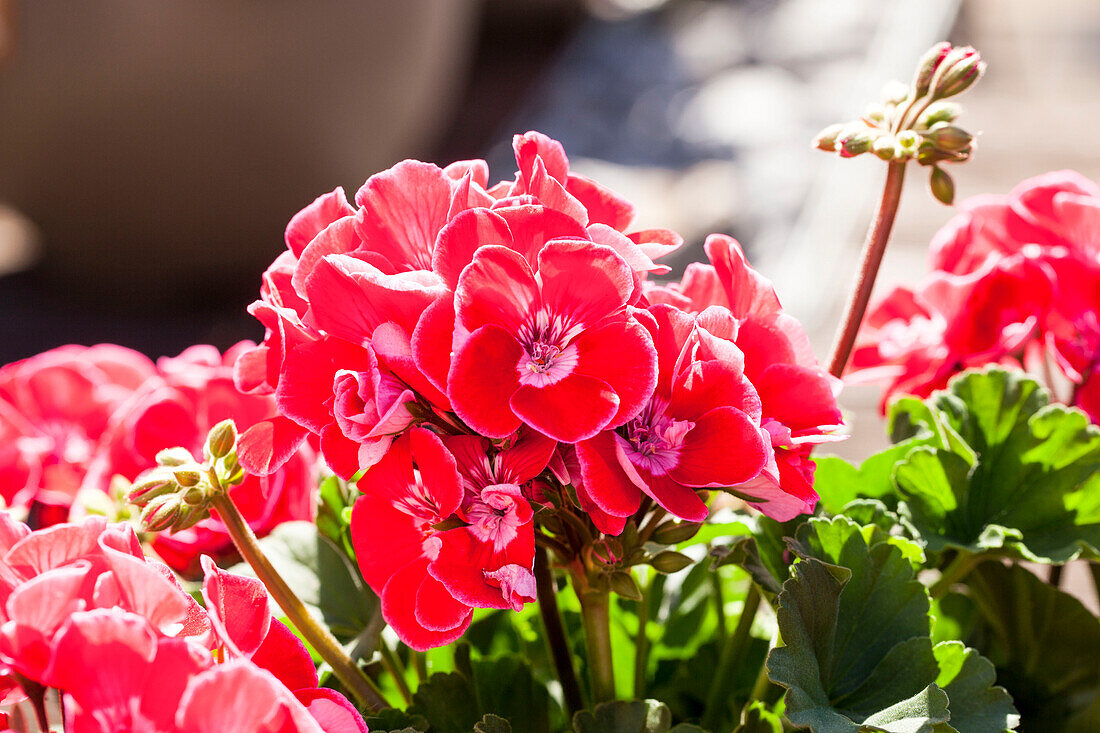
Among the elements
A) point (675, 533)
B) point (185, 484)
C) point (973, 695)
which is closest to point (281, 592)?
point (185, 484)

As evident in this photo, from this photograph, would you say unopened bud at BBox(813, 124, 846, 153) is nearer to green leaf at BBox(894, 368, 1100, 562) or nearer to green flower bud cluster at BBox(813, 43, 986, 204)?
green flower bud cluster at BBox(813, 43, 986, 204)

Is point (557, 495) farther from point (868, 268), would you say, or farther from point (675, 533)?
point (868, 268)

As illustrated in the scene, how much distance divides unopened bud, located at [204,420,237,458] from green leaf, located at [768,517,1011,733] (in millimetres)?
223

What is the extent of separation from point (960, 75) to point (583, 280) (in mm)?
220

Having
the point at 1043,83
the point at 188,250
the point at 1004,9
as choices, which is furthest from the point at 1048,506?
the point at 1004,9

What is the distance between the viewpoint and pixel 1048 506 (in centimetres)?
57

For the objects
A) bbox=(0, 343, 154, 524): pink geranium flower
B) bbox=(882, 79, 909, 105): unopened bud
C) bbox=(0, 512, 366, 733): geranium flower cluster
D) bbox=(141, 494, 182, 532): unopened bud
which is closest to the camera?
bbox=(0, 512, 366, 733): geranium flower cluster

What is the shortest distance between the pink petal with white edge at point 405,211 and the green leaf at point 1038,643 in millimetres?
399

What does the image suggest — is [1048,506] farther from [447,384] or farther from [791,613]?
[447,384]

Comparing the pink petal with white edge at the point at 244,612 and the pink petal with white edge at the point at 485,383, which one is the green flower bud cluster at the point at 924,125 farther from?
the pink petal with white edge at the point at 244,612

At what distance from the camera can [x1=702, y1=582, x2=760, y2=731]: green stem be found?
1.78ft

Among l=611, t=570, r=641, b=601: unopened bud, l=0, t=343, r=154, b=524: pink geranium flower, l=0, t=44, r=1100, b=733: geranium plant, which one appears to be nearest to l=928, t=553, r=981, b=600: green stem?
l=0, t=44, r=1100, b=733: geranium plant

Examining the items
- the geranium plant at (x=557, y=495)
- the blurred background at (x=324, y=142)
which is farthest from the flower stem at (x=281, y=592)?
the blurred background at (x=324, y=142)

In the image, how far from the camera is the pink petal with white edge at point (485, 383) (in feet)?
1.20
